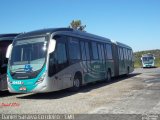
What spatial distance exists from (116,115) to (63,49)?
605 cm

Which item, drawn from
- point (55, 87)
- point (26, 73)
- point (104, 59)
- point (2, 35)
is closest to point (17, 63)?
point (26, 73)

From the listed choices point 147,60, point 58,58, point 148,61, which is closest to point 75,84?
point 58,58

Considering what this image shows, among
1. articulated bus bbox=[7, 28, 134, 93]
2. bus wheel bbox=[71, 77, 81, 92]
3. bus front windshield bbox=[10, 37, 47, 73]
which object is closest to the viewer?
articulated bus bbox=[7, 28, 134, 93]

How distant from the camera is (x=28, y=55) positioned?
13445mm

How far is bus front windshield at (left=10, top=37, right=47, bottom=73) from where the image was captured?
13.1 metres

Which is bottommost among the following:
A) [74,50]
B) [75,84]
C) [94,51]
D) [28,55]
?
[75,84]

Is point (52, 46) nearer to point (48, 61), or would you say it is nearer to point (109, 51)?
point (48, 61)

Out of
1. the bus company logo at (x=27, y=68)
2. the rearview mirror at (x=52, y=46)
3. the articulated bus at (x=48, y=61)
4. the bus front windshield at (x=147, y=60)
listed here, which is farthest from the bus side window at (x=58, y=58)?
the bus front windshield at (x=147, y=60)

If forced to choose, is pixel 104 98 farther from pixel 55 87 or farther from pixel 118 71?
pixel 118 71

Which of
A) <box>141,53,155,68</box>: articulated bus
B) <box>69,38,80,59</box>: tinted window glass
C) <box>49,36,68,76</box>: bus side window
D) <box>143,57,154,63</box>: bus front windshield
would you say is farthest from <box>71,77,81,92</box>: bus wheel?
<box>143,57,154,63</box>: bus front windshield

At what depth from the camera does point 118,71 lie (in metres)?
24.7

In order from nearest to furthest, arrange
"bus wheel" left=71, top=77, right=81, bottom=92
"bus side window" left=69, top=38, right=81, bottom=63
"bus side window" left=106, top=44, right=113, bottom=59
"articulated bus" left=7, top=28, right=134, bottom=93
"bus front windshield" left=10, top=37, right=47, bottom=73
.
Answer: "articulated bus" left=7, top=28, right=134, bottom=93, "bus front windshield" left=10, top=37, right=47, bottom=73, "bus side window" left=69, top=38, right=81, bottom=63, "bus wheel" left=71, top=77, right=81, bottom=92, "bus side window" left=106, top=44, right=113, bottom=59

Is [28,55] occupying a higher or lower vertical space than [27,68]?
higher

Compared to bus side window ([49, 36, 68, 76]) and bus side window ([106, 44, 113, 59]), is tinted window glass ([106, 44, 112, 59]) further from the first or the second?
bus side window ([49, 36, 68, 76])
